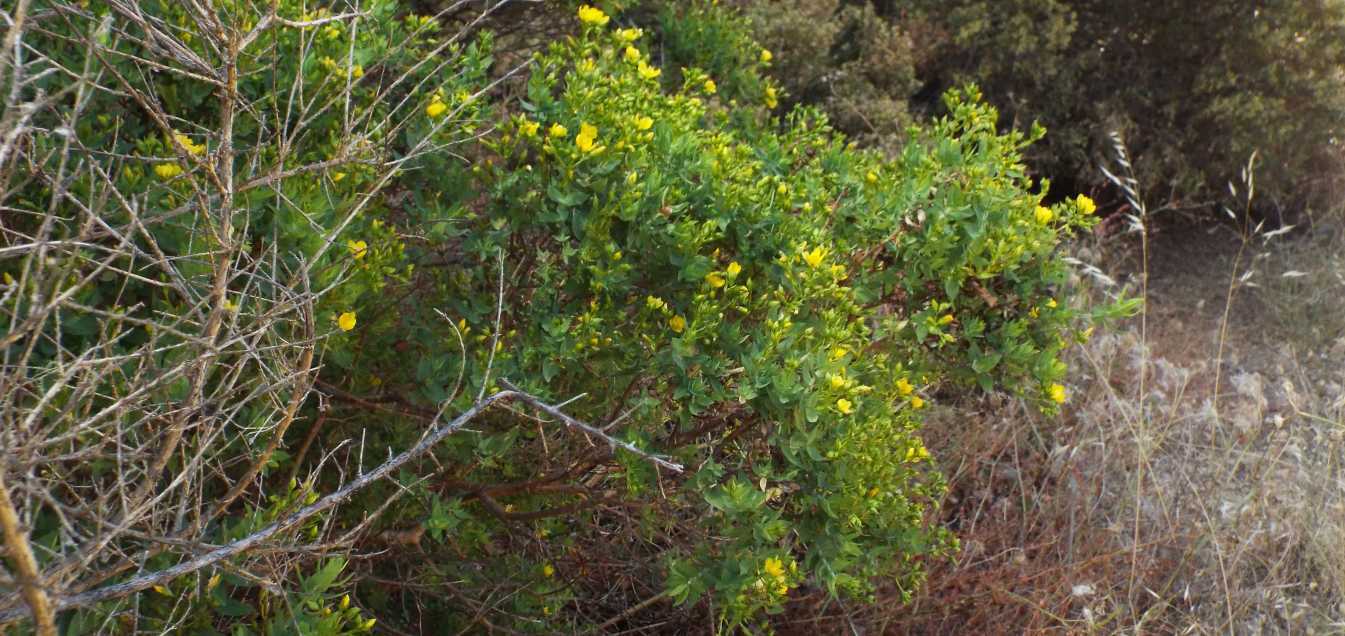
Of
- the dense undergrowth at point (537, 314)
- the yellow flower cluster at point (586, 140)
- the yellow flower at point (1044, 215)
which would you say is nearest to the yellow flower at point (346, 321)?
the dense undergrowth at point (537, 314)

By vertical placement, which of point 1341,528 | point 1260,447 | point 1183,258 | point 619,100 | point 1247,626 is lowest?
point 1183,258

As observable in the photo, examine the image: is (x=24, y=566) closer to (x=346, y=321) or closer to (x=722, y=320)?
(x=346, y=321)

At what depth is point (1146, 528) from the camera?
3.90 m

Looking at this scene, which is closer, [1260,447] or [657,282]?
[657,282]

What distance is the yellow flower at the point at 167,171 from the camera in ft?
6.79

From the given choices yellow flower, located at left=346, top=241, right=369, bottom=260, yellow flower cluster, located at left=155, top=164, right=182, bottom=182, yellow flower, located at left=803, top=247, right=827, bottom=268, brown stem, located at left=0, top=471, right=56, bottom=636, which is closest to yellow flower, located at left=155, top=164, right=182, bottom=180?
yellow flower cluster, located at left=155, top=164, right=182, bottom=182

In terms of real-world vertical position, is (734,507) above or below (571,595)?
above

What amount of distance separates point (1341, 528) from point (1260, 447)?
1340 mm

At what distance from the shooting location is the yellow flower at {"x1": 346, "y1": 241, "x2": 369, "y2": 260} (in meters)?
2.11

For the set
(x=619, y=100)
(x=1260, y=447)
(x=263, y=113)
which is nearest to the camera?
(x=263, y=113)

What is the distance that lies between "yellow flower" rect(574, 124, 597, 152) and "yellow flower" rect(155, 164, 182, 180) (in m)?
0.71

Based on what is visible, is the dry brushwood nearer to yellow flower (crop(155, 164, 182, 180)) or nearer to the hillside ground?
yellow flower (crop(155, 164, 182, 180))

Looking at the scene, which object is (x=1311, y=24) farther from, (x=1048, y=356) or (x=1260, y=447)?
(x=1048, y=356)

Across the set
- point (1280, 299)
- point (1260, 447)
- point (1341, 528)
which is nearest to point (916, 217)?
point (1341, 528)
